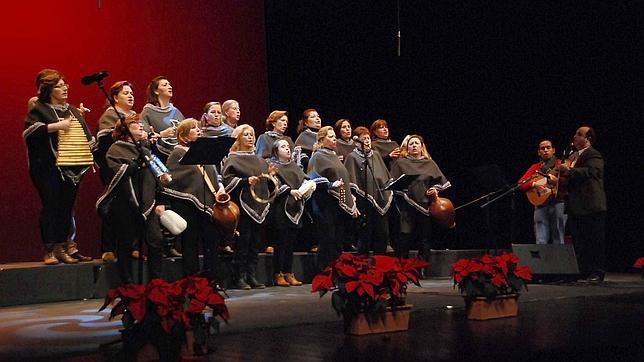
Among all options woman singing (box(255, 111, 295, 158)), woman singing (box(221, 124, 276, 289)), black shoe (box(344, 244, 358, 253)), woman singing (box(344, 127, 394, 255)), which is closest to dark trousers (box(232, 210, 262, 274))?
woman singing (box(221, 124, 276, 289))

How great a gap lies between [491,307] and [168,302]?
101 inches

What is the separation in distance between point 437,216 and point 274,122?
6.55ft

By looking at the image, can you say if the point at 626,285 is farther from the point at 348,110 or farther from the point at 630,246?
the point at 348,110

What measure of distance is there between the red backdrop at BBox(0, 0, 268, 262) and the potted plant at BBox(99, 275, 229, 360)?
4577mm

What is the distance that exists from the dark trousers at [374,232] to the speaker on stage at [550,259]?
138 centimetres

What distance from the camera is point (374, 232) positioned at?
9.98m

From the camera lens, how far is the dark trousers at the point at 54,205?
795 centimetres

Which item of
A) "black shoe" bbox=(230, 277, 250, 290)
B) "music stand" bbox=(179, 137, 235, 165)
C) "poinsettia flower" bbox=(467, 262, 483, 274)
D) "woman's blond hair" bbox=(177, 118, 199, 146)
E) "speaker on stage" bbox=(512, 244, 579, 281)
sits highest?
"woman's blond hair" bbox=(177, 118, 199, 146)

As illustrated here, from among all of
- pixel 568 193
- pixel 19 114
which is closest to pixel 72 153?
pixel 19 114

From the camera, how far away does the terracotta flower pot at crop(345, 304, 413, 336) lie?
5.82m

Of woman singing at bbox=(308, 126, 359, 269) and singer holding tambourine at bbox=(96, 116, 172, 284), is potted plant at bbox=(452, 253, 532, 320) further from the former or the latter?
woman singing at bbox=(308, 126, 359, 269)

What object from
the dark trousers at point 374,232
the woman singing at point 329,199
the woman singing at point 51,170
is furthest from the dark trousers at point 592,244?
the woman singing at point 51,170

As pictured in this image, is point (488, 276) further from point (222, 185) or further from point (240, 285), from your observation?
point (240, 285)

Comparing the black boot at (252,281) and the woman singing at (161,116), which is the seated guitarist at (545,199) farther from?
the woman singing at (161,116)
